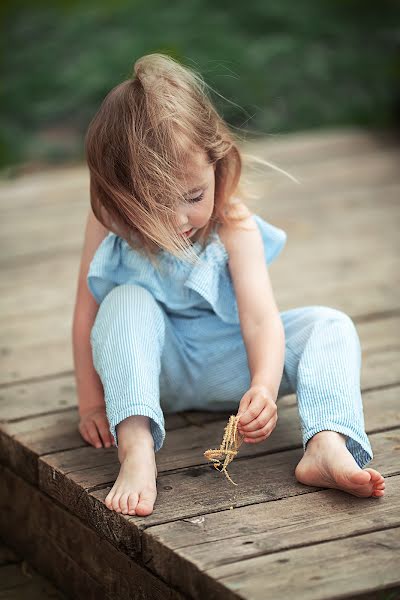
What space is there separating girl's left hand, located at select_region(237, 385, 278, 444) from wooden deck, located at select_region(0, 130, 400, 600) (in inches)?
4.0

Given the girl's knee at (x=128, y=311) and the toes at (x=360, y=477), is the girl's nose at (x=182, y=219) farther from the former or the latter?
the toes at (x=360, y=477)

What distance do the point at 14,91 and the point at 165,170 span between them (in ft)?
14.9

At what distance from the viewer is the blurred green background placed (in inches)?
231

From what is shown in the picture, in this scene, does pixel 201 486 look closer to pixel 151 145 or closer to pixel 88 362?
pixel 88 362

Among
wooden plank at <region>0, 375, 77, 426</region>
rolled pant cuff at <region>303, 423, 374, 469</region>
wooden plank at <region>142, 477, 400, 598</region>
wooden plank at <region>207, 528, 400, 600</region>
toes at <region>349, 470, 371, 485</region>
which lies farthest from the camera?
wooden plank at <region>0, 375, 77, 426</region>

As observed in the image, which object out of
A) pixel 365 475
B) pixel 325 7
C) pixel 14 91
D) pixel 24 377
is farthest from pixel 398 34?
pixel 365 475

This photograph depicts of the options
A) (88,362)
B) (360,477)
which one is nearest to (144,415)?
(88,362)

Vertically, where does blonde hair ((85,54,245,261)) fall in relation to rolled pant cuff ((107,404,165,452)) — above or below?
above

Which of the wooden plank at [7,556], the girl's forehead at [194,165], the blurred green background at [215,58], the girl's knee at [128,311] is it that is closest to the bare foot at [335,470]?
the girl's knee at [128,311]

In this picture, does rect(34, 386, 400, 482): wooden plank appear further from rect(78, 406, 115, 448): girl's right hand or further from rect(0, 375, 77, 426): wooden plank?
rect(0, 375, 77, 426): wooden plank

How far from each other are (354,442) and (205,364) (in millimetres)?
386

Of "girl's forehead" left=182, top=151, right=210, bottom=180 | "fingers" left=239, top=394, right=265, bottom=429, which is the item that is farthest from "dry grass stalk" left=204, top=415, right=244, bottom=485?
"girl's forehead" left=182, top=151, right=210, bottom=180

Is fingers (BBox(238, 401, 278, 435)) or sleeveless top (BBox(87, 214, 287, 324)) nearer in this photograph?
fingers (BBox(238, 401, 278, 435))

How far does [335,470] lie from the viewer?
172 cm
